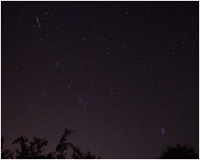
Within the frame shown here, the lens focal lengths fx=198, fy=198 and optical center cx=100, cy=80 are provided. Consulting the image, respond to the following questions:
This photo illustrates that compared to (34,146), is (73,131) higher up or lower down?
higher up

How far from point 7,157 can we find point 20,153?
0.81m

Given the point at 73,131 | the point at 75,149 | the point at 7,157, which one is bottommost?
the point at 7,157

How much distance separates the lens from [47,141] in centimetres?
1457

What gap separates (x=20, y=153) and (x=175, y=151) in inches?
427

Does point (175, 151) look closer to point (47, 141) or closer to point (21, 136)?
point (47, 141)

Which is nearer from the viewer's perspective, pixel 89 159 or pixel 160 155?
pixel 89 159

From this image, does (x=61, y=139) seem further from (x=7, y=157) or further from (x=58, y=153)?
(x=7, y=157)

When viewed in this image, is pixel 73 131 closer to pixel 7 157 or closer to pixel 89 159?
pixel 89 159

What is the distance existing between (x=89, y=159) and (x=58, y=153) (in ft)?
6.95

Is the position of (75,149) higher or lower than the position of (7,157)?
higher

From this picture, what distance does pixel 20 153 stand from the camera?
13.4 m

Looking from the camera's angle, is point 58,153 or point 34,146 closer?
point 58,153

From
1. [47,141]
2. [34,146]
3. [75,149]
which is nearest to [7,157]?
[34,146]

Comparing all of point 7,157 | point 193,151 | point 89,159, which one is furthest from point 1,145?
point 193,151
